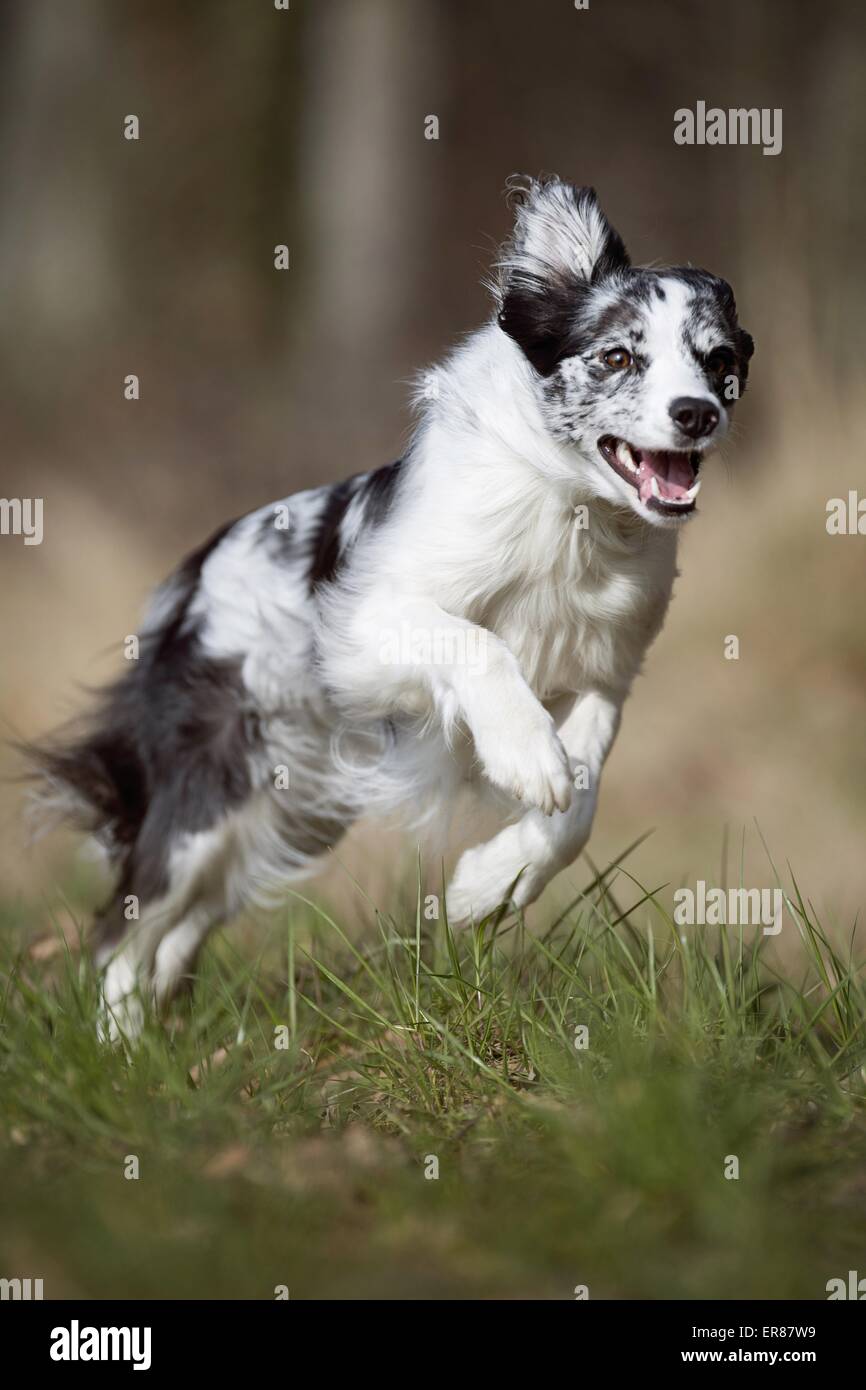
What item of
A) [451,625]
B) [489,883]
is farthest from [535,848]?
[451,625]

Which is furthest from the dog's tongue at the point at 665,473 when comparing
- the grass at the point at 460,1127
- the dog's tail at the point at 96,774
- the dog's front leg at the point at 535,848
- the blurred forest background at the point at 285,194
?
the blurred forest background at the point at 285,194

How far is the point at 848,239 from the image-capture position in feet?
30.2

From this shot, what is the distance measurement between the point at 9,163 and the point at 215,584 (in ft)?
27.1

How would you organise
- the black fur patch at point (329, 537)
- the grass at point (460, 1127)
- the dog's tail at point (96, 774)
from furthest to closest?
1. the dog's tail at point (96, 774)
2. the black fur patch at point (329, 537)
3. the grass at point (460, 1127)

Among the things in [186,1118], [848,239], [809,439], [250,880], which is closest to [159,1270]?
[186,1118]

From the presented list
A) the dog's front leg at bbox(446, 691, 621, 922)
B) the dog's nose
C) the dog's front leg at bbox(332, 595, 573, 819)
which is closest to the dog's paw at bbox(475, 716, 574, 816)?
the dog's front leg at bbox(332, 595, 573, 819)

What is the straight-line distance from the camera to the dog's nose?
11.5ft

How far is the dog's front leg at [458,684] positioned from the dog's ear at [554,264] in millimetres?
786

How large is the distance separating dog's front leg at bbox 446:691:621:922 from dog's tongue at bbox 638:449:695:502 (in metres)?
0.77

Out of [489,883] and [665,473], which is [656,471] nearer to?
[665,473]

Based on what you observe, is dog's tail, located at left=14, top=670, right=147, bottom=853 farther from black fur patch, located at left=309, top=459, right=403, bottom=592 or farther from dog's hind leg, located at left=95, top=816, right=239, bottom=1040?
black fur patch, located at left=309, top=459, right=403, bottom=592

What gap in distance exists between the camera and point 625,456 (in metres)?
3.77

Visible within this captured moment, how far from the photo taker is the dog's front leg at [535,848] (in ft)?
13.0

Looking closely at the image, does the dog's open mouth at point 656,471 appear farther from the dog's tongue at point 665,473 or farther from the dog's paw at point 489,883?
the dog's paw at point 489,883
